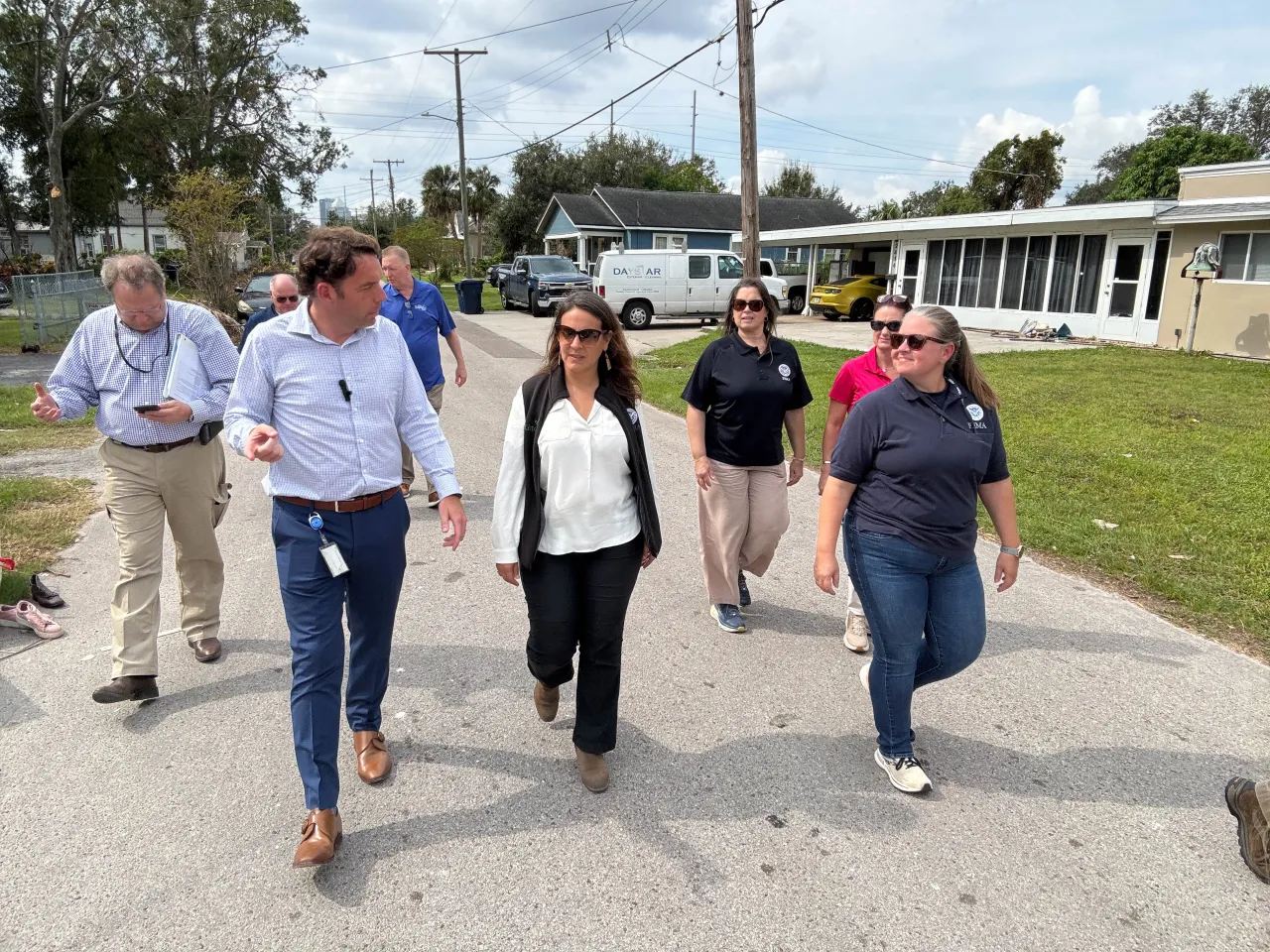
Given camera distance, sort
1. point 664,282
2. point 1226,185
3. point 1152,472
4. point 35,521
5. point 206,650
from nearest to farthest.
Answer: point 206,650 → point 35,521 → point 1152,472 → point 1226,185 → point 664,282

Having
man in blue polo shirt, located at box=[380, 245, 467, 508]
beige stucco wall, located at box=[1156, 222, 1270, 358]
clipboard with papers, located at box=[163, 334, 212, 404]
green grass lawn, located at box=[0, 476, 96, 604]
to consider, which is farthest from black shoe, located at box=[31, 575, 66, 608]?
beige stucco wall, located at box=[1156, 222, 1270, 358]

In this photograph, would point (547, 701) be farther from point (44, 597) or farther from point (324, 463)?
point (44, 597)

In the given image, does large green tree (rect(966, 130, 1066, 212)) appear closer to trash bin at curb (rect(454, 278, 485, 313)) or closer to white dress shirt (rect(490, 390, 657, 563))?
trash bin at curb (rect(454, 278, 485, 313))

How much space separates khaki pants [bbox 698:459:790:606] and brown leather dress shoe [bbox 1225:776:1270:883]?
85.3 inches

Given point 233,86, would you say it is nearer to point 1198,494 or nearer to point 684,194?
point 684,194

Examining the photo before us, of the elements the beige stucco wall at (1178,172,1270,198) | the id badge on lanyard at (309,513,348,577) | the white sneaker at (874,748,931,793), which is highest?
the beige stucco wall at (1178,172,1270,198)

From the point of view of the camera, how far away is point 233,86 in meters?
37.2

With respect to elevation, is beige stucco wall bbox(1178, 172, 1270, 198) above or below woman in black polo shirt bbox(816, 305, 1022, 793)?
above

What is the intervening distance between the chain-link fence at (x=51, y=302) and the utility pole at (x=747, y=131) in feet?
41.0

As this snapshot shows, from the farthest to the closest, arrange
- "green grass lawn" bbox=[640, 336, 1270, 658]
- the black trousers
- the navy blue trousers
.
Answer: "green grass lawn" bbox=[640, 336, 1270, 658] → the black trousers → the navy blue trousers

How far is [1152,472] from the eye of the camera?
776 centimetres

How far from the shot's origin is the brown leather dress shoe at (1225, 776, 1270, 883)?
265cm

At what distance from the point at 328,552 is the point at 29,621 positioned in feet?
9.19

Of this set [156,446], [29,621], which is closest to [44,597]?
[29,621]
